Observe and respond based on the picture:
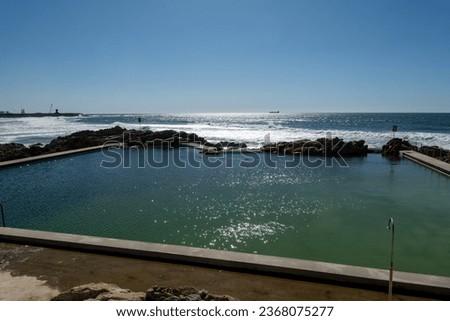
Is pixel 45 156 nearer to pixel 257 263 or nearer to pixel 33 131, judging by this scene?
pixel 257 263

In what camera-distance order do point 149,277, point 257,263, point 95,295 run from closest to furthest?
1. point 95,295
2. point 149,277
3. point 257,263

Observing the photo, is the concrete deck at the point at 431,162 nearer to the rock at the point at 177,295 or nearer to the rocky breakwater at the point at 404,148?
the rocky breakwater at the point at 404,148

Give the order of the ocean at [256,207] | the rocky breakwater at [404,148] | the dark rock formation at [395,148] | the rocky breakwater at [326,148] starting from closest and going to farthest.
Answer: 1. the ocean at [256,207]
2. the rocky breakwater at [404,148]
3. the dark rock formation at [395,148]
4. the rocky breakwater at [326,148]

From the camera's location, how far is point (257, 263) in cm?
626

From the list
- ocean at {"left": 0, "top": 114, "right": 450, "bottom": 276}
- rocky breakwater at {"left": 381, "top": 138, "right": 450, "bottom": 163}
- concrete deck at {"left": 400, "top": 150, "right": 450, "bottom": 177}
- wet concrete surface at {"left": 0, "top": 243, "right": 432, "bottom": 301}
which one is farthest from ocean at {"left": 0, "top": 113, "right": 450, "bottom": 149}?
wet concrete surface at {"left": 0, "top": 243, "right": 432, "bottom": 301}

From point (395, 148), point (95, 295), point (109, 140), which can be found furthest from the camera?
point (109, 140)

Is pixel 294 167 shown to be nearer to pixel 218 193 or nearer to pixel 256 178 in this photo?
pixel 256 178

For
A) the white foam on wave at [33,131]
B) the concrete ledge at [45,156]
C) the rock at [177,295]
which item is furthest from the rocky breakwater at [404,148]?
the white foam on wave at [33,131]

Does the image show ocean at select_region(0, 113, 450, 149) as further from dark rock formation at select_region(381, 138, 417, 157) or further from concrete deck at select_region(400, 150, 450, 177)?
concrete deck at select_region(400, 150, 450, 177)

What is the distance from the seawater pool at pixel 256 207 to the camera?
8938 mm

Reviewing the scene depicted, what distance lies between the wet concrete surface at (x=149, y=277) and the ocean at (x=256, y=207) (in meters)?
2.42

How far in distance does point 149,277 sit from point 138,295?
1.56m

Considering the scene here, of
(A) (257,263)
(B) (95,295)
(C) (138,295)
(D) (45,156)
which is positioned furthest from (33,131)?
(C) (138,295)
